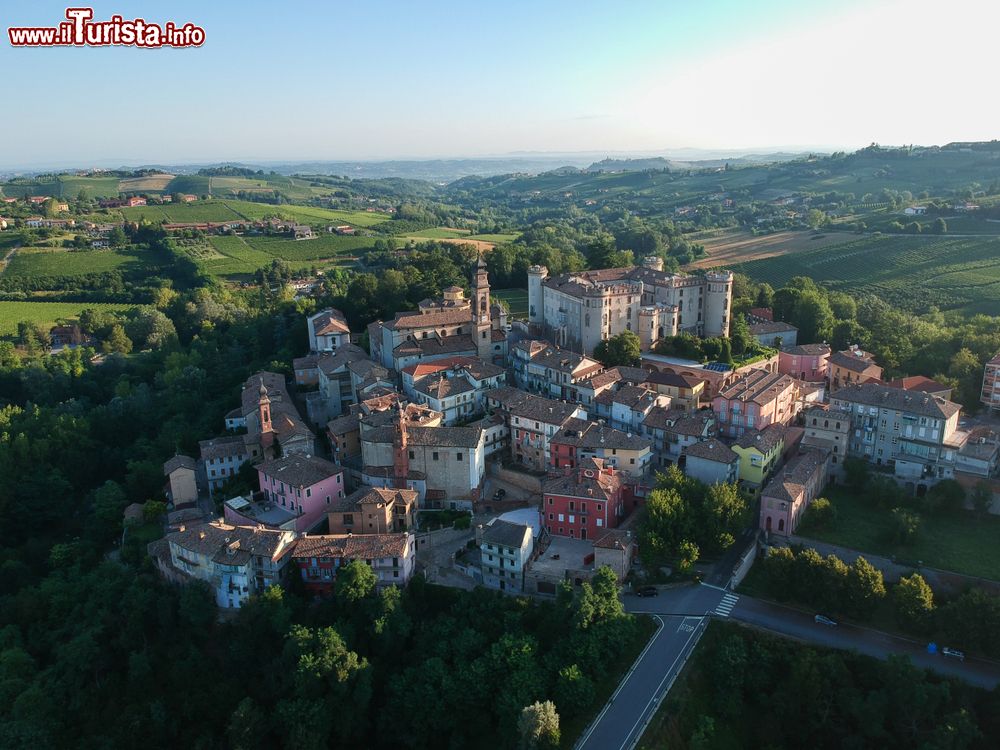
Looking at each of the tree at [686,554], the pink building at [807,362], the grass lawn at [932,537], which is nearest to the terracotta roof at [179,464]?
the tree at [686,554]

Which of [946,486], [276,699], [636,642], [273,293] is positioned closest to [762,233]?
[273,293]

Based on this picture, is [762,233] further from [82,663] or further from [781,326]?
[82,663]

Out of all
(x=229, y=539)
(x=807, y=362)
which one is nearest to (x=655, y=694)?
(x=229, y=539)

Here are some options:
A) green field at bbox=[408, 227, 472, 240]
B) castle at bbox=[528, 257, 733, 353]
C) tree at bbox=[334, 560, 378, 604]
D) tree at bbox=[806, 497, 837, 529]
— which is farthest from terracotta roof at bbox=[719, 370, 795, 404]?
green field at bbox=[408, 227, 472, 240]

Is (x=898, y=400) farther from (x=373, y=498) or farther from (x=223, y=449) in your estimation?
(x=223, y=449)

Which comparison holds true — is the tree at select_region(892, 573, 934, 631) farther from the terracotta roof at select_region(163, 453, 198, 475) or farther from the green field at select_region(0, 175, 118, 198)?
the green field at select_region(0, 175, 118, 198)

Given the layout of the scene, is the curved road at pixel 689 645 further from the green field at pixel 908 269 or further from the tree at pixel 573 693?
the green field at pixel 908 269
